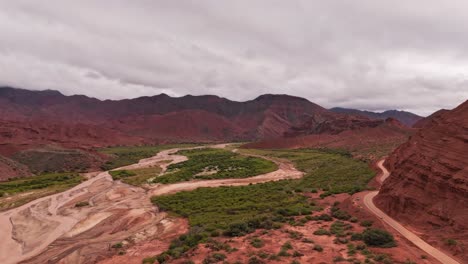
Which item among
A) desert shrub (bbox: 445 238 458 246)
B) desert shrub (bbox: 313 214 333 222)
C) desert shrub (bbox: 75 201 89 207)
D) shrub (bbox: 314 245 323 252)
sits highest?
desert shrub (bbox: 445 238 458 246)

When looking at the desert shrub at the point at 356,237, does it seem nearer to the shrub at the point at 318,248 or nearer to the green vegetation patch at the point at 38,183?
the shrub at the point at 318,248

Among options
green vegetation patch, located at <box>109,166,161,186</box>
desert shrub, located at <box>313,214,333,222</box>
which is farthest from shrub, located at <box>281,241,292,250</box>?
green vegetation patch, located at <box>109,166,161,186</box>

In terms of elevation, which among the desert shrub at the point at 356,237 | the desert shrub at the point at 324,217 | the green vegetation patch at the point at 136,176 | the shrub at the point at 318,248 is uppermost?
the desert shrub at the point at 356,237

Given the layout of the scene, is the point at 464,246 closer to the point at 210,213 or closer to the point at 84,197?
the point at 210,213

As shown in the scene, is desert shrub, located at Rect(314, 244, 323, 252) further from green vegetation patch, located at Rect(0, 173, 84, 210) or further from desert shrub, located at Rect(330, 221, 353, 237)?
green vegetation patch, located at Rect(0, 173, 84, 210)

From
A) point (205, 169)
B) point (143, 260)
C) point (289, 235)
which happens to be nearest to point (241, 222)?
point (289, 235)

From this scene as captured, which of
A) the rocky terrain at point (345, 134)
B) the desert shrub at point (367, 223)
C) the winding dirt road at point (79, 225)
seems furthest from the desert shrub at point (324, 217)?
the rocky terrain at point (345, 134)
